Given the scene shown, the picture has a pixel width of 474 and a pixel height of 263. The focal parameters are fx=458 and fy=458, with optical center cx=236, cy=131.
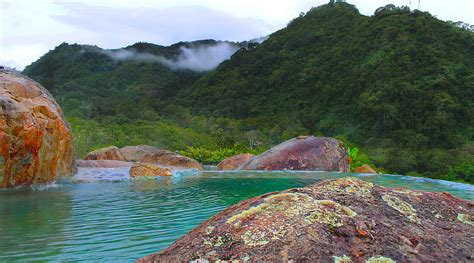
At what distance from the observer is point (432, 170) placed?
21672 millimetres

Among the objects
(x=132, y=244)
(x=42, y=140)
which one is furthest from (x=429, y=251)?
(x=42, y=140)

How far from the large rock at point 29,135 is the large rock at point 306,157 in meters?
5.50

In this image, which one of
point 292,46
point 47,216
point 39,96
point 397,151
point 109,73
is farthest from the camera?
point 109,73

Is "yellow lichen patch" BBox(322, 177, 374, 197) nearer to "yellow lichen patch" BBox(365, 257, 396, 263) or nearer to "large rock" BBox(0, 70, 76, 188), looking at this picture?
"yellow lichen patch" BBox(365, 257, 396, 263)

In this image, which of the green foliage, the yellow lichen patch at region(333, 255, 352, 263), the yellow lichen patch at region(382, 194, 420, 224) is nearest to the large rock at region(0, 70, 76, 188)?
the yellow lichen patch at region(382, 194, 420, 224)

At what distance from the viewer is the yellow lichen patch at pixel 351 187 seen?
284 cm

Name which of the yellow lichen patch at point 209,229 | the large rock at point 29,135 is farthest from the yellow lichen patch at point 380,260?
the large rock at point 29,135

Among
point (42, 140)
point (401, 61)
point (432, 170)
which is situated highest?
point (401, 61)

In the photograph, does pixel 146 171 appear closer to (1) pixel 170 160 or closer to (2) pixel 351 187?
(1) pixel 170 160

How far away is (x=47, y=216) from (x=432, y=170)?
19645 millimetres

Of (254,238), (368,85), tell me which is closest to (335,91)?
(368,85)

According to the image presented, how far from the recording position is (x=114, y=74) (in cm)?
5809

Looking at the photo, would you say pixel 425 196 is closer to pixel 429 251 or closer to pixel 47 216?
pixel 429 251

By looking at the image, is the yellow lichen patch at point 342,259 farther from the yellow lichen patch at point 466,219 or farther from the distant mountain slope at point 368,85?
the distant mountain slope at point 368,85
